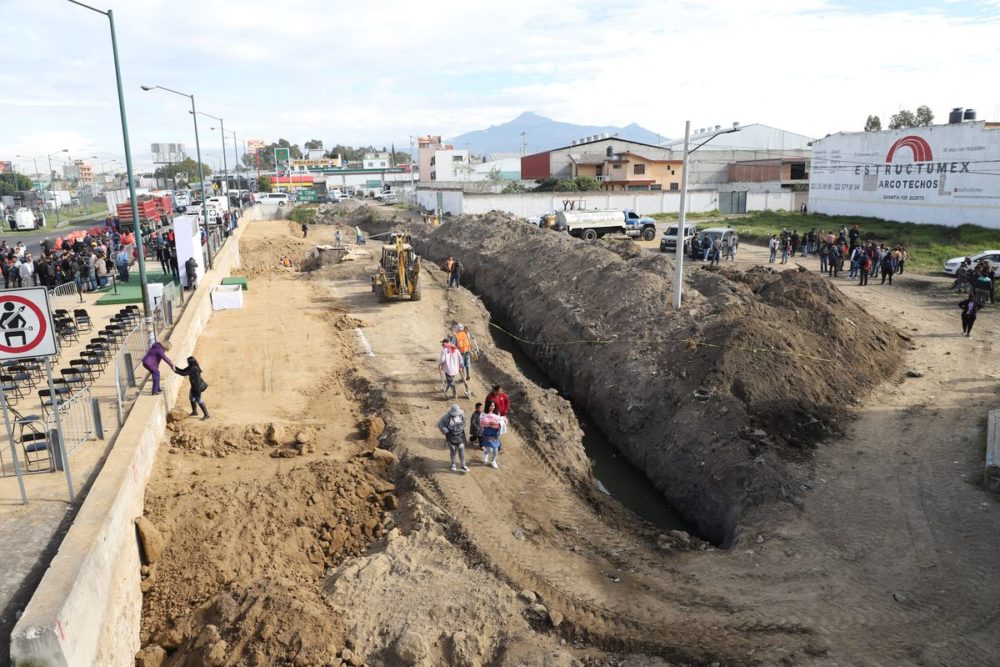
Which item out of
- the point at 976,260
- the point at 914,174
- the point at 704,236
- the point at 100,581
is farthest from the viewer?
the point at 914,174

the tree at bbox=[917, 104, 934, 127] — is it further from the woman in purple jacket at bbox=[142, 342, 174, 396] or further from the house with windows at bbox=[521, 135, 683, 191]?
the woman in purple jacket at bbox=[142, 342, 174, 396]

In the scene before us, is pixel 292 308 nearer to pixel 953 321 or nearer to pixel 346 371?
pixel 346 371

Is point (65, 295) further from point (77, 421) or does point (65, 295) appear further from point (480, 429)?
point (480, 429)

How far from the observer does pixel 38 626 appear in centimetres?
715

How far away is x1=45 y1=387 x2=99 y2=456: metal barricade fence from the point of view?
1180 cm

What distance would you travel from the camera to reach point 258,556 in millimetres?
11094

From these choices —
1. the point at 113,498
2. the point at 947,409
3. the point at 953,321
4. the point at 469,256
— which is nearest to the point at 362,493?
the point at 113,498

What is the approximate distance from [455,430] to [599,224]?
3377 centimetres

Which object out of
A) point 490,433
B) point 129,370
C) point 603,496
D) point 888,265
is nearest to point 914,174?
point 888,265

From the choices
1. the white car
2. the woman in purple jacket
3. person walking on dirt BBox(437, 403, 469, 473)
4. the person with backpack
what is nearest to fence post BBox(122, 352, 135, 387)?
the woman in purple jacket

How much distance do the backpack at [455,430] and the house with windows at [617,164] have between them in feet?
202

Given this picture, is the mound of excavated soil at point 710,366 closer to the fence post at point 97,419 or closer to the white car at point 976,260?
the white car at point 976,260

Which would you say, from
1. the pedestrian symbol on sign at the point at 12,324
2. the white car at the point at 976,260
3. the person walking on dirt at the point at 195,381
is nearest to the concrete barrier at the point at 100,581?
the person walking on dirt at the point at 195,381

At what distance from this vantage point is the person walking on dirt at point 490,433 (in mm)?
13906
